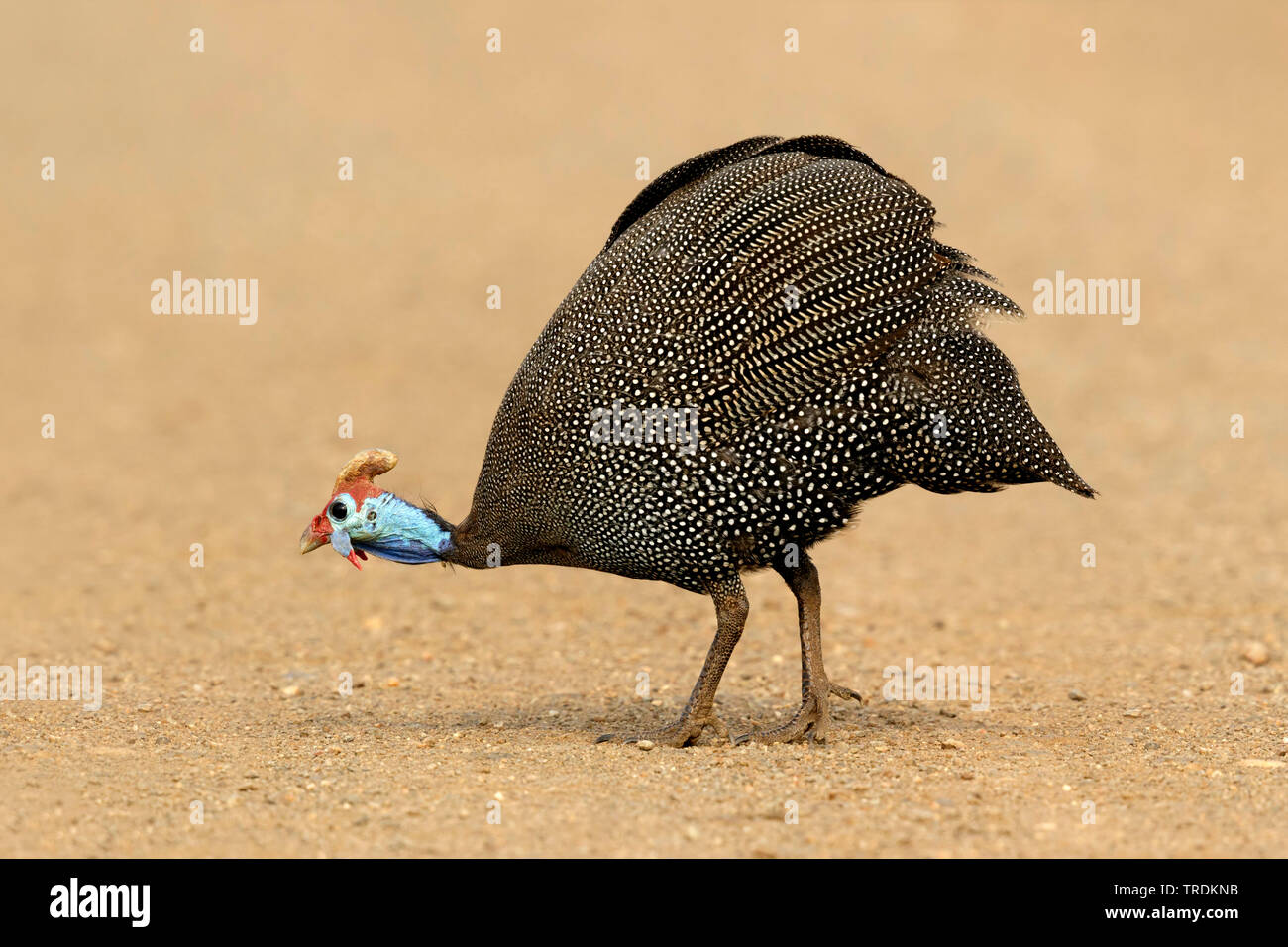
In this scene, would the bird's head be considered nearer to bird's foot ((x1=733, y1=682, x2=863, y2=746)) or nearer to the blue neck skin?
the blue neck skin

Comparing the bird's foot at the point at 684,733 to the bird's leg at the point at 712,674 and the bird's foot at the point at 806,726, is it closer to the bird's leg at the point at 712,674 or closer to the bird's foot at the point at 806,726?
the bird's leg at the point at 712,674

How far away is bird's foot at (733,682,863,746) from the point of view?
22.7 feet

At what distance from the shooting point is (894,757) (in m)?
6.53

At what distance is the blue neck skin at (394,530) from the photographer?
705 centimetres

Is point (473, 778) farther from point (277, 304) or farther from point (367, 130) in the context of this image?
point (367, 130)

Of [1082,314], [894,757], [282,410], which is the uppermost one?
[1082,314]

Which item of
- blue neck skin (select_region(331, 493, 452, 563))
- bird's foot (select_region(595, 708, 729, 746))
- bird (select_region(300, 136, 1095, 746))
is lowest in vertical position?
bird's foot (select_region(595, 708, 729, 746))

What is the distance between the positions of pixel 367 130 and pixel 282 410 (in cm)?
594

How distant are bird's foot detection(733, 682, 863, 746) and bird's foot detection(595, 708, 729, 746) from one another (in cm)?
14

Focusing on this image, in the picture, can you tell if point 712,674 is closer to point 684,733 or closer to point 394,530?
point 684,733

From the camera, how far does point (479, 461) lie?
14.5 meters

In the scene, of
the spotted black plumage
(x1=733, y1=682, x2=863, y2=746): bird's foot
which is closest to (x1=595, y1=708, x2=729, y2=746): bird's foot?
(x1=733, y1=682, x2=863, y2=746): bird's foot

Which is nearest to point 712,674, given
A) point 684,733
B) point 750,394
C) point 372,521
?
point 684,733

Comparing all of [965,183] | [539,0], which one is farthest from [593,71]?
[965,183]
